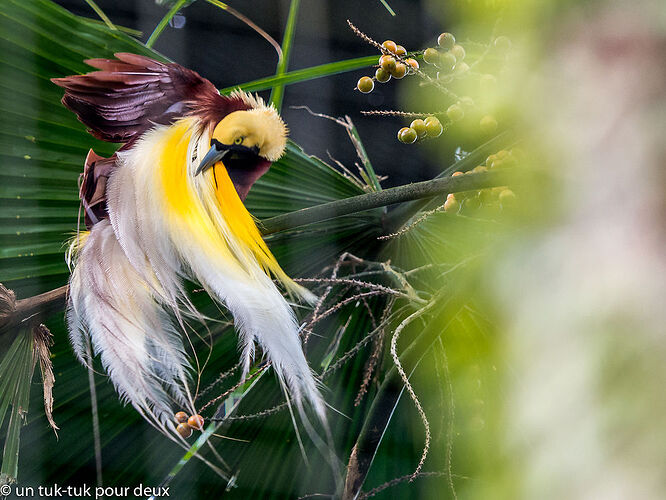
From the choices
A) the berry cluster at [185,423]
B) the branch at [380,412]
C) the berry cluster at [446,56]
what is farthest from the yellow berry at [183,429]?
the berry cluster at [446,56]

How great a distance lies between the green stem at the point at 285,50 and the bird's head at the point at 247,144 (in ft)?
0.04

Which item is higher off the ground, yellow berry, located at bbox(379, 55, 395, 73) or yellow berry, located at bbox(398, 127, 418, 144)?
yellow berry, located at bbox(379, 55, 395, 73)

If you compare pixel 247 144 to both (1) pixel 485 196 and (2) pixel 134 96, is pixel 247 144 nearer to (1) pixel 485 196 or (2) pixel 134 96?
(2) pixel 134 96

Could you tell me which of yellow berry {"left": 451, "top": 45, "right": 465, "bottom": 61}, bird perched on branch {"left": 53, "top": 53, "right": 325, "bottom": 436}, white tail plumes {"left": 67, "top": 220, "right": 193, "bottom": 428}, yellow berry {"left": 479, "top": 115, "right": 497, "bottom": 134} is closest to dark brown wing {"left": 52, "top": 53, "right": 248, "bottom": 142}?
bird perched on branch {"left": 53, "top": 53, "right": 325, "bottom": 436}

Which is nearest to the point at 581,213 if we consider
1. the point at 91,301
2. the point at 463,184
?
the point at 463,184

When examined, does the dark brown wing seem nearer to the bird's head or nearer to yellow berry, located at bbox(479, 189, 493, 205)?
the bird's head

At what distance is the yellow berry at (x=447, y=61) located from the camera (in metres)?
0.46

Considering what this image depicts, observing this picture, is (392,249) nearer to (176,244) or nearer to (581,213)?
(176,244)

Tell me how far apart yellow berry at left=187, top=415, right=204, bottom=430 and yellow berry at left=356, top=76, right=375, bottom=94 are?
356 mm

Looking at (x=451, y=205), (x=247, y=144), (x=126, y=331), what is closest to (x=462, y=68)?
(x=451, y=205)

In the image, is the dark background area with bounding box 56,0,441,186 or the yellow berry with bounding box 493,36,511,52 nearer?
the yellow berry with bounding box 493,36,511,52

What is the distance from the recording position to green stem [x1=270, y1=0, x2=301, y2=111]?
59cm

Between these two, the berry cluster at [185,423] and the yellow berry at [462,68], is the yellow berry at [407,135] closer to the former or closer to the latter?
the yellow berry at [462,68]

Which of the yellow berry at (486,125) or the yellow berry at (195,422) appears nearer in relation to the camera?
the yellow berry at (486,125)
